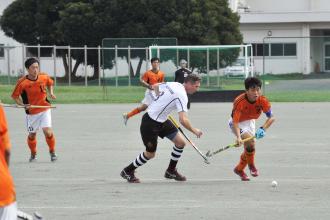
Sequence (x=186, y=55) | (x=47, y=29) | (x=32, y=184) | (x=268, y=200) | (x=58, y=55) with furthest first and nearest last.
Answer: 1. (x=58, y=55)
2. (x=47, y=29)
3. (x=186, y=55)
4. (x=32, y=184)
5. (x=268, y=200)

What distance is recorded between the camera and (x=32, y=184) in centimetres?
1241

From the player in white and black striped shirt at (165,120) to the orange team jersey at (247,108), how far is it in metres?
0.69

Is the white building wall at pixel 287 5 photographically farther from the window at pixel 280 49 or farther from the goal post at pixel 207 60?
the goal post at pixel 207 60

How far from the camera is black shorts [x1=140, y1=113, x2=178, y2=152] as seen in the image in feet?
40.7

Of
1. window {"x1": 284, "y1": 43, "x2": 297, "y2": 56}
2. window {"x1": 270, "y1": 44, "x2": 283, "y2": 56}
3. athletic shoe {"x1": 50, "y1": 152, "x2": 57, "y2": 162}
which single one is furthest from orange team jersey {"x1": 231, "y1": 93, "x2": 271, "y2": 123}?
window {"x1": 284, "y1": 43, "x2": 297, "y2": 56}

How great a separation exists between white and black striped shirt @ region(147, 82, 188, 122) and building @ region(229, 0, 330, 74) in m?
54.4

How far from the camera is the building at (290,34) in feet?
225

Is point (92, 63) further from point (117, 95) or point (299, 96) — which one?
point (299, 96)

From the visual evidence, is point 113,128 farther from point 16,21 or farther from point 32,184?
point 16,21

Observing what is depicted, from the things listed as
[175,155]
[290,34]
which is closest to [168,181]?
[175,155]

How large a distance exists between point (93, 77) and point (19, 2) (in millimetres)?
6570

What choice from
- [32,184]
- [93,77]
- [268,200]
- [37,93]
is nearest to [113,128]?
[37,93]

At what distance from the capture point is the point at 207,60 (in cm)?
4016

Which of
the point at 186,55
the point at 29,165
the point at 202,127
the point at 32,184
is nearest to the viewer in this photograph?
the point at 32,184
